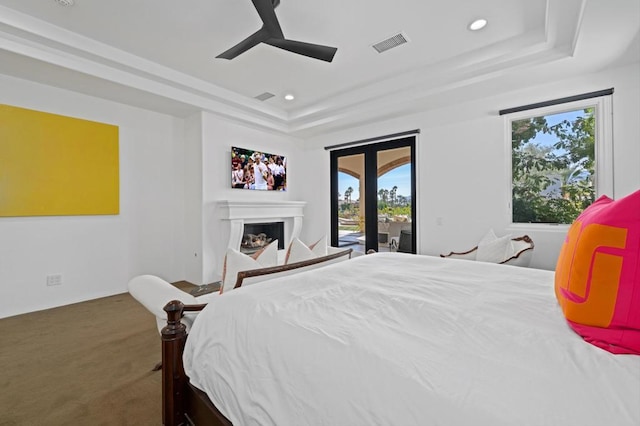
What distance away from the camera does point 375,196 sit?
193 inches

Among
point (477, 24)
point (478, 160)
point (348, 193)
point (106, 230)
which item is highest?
point (477, 24)

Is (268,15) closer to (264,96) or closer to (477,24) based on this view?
(477,24)

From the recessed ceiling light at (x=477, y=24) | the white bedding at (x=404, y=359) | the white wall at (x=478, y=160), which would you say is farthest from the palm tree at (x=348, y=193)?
the white bedding at (x=404, y=359)

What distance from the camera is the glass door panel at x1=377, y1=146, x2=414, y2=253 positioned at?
4.54 m

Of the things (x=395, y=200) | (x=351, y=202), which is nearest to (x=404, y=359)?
(x=395, y=200)

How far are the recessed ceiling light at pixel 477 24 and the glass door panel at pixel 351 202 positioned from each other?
2.53 metres

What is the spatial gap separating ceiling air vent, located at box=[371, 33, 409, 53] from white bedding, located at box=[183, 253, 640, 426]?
2550mm

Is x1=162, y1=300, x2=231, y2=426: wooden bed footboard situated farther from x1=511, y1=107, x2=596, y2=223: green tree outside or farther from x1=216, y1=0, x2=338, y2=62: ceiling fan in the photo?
x1=511, y1=107, x2=596, y2=223: green tree outside

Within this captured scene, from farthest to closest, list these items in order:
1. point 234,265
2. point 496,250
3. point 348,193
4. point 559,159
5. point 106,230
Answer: point 348,193
point 106,230
point 559,159
point 496,250
point 234,265

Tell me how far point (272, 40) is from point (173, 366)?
2.43 m

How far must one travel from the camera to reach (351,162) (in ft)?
17.3

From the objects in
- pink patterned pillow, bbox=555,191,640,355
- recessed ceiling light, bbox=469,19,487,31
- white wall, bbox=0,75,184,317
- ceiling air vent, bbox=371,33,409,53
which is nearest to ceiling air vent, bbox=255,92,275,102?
white wall, bbox=0,75,184,317

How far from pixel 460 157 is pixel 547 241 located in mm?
1415

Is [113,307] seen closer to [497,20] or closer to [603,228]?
[603,228]
